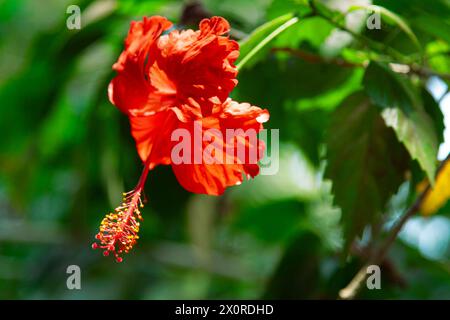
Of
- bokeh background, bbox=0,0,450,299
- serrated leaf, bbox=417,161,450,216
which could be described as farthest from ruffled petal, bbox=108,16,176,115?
serrated leaf, bbox=417,161,450,216

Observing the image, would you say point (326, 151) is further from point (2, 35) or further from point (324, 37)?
point (2, 35)

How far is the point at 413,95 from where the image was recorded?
0.63 meters

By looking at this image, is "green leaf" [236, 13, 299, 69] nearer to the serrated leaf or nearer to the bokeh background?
the bokeh background

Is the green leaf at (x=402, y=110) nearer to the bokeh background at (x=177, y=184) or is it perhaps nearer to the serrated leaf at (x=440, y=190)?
the bokeh background at (x=177, y=184)

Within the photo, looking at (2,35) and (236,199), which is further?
(2,35)

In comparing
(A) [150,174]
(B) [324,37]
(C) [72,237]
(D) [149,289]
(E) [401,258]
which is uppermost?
(B) [324,37]

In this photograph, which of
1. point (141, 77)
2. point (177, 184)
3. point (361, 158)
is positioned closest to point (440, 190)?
point (361, 158)

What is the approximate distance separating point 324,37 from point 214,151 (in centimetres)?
22

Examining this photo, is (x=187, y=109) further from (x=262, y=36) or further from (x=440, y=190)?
(x=440, y=190)

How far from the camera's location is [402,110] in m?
0.62

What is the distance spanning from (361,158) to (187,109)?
23 cm

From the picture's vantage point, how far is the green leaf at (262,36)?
613mm

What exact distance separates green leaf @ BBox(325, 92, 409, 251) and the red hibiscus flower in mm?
158

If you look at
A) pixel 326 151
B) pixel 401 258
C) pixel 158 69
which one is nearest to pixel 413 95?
pixel 326 151
